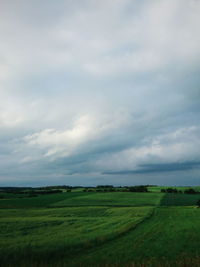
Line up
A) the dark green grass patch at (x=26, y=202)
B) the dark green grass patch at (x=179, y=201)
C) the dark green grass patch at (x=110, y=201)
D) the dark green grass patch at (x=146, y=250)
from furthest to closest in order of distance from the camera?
the dark green grass patch at (x=179, y=201), the dark green grass patch at (x=110, y=201), the dark green grass patch at (x=26, y=202), the dark green grass patch at (x=146, y=250)

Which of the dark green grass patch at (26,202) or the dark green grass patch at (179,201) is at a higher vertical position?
the dark green grass patch at (179,201)

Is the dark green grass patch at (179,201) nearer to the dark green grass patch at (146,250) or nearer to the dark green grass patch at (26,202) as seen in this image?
the dark green grass patch at (26,202)

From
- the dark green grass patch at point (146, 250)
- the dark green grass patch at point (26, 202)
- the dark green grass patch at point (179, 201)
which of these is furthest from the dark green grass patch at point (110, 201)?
the dark green grass patch at point (146, 250)

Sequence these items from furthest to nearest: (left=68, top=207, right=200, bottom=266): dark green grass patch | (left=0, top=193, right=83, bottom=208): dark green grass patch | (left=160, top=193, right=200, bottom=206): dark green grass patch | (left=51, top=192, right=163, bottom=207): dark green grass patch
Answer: (left=160, top=193, right=200, bottom=206): dark green grass patch, (left=51, top=192, right=163, bottom=207): dark green grass patch, (left=0, top=193, right=83, bottom=208): dark green grass patch, (left=68, top=207, right=200, bottom=266): dark green grass patch

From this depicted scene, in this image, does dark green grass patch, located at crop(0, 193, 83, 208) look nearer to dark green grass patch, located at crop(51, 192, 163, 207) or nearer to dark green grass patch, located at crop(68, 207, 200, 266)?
dark green grass patch, located at crop(51, 192, 163, 207)

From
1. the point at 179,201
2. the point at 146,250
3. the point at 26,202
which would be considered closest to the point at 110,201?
the point at 179,201

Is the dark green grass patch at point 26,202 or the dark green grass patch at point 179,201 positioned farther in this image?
the dark green grass patch at point 179,201

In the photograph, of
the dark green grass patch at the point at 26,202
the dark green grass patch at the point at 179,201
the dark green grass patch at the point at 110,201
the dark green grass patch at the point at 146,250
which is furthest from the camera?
the dark green grass patch at the point at 179,201

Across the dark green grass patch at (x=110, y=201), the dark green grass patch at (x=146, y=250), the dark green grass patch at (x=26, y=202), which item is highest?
the dark green grass patch at (x=146, y=250)

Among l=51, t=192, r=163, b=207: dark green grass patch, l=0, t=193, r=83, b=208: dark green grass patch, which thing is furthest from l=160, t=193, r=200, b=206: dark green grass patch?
l=0, t=193, r=83, b=208: dark green grass patch

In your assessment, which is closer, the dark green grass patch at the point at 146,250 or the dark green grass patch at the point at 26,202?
the dark green grass patch at the point at 146,250

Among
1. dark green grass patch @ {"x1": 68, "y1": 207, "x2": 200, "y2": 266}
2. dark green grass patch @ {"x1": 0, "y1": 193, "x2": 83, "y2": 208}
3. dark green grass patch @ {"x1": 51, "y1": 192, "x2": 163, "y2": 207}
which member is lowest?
dark green grass patch @ {"x1": 0, "y1": 193, "x2": 83, "y2": 208}

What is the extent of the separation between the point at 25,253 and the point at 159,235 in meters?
14.7

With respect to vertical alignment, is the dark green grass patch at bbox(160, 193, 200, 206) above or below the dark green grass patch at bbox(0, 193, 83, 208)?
above
